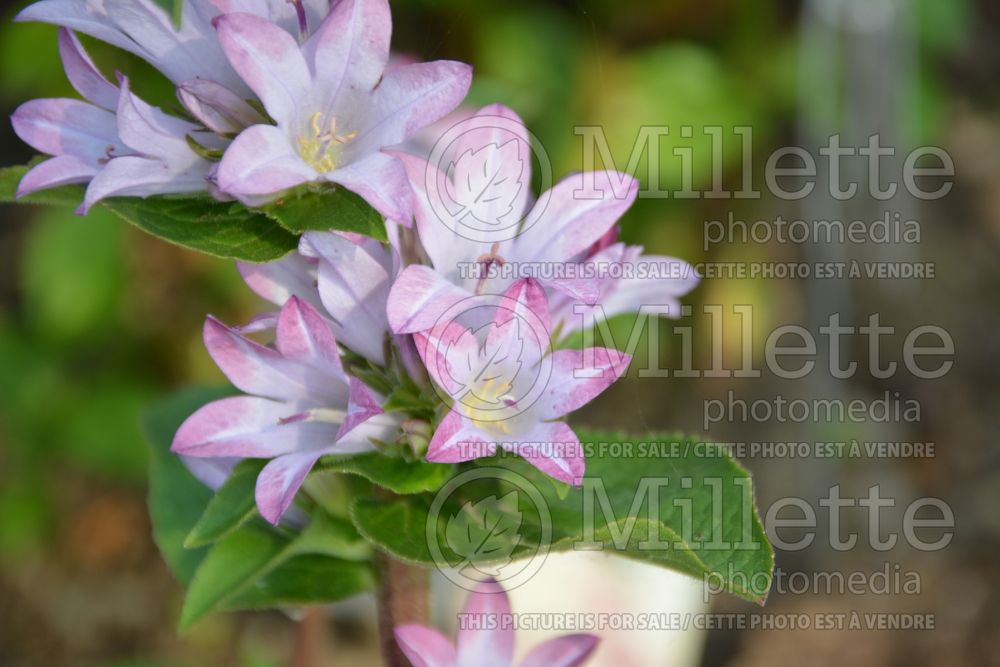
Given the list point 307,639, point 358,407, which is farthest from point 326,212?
point 307,639

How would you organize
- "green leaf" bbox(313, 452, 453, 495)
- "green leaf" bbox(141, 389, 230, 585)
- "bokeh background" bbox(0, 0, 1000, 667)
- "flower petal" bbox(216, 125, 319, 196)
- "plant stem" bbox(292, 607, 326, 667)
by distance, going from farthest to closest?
"bokeh background" bbox(0, 0, 1000, 667)
"plant stem" bbox(292, 607, 326, 667)
"green leaf" bbox(141, 389, 230, 585)
"green leaf" bbox(313, 452, 453, 495)
"flower petal" bbox(216, 125, 319, 196)

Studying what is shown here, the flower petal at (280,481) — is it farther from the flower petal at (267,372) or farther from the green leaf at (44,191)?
the green leaf at (44,191)

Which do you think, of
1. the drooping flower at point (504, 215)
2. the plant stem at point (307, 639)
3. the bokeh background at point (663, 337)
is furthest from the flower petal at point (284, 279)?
the bokeh background at point (663, 337)

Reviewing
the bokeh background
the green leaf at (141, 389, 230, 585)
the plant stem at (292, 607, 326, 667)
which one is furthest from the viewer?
the bokeh background

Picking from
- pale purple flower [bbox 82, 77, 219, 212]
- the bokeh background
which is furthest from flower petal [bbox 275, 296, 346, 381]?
the bokeh background

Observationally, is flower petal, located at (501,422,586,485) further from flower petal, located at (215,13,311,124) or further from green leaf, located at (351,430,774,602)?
flower petal, located at (215,13,311,124)
